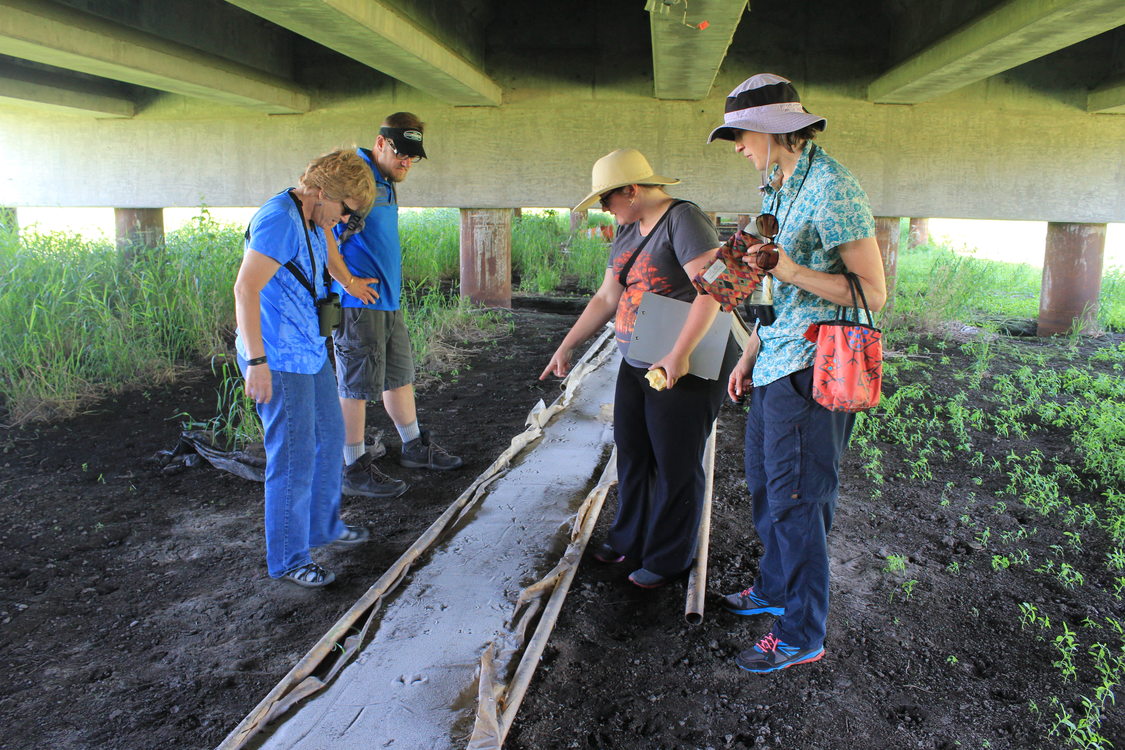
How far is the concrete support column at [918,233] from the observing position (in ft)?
57.2

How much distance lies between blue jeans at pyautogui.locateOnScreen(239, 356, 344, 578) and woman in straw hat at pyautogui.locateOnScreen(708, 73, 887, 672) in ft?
5.75

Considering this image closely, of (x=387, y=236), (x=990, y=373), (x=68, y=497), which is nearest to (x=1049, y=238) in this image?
(x=990, y=373)

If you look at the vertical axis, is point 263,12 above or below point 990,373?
above

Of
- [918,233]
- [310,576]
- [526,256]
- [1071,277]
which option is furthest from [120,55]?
[918,233]

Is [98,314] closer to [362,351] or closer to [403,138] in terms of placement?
[362,351]

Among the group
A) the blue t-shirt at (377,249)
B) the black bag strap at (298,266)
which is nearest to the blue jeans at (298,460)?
the black bag strap at (298,266)

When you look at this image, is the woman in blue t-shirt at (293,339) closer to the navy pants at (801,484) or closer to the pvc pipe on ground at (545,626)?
the pvc pipe on ground at (545,626)

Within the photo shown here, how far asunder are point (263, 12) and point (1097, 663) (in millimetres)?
5050

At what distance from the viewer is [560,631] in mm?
2775

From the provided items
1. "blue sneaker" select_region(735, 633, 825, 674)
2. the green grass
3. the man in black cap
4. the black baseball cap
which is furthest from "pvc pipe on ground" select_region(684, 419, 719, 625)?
the green grass

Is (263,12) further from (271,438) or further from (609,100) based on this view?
(609,100)

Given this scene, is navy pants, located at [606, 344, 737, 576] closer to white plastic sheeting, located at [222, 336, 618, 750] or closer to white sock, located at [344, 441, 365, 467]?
white plastic sheeting, located at [222, 336, 618, 750]

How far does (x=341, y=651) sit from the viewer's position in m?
2.60

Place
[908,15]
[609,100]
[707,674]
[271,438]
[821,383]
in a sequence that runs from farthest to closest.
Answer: [609,100]
[908,15]
[271,438]
[707,674]
[821,383]
